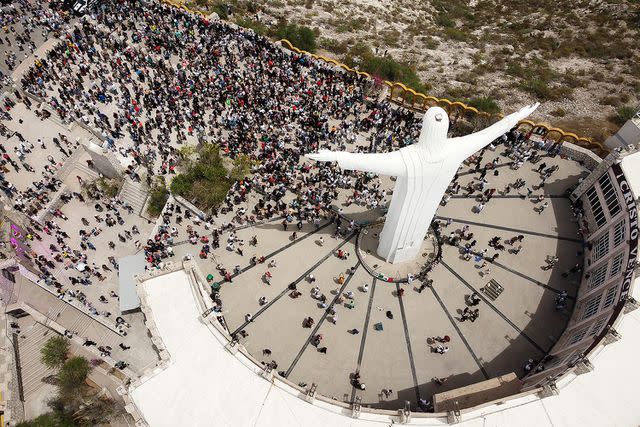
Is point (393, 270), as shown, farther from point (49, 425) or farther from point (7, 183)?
point (7, 183)

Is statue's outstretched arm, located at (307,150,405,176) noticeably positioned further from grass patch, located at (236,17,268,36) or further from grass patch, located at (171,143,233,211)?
grass patch, located at (236,17,268,36)

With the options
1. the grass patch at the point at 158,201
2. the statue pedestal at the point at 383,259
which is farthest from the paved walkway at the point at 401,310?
the grass patch at the point at 158,201

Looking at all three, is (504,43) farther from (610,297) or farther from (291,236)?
(291,236)

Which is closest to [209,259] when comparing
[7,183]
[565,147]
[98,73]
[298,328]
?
[298,328]

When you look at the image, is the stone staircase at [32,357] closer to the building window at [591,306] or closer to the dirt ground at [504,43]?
the building window at [591,306]

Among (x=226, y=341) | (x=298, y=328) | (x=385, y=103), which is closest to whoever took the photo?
A: (x=226, y=341)

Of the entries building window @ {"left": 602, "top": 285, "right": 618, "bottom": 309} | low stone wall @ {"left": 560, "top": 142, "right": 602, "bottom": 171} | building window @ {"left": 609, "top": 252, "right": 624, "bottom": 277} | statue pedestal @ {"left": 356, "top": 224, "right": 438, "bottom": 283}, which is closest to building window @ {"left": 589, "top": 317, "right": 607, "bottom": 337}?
building window @ {"left": 602, "top": 285, "right": 618, "bottom": 309}

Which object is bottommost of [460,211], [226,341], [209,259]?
[226,341]
